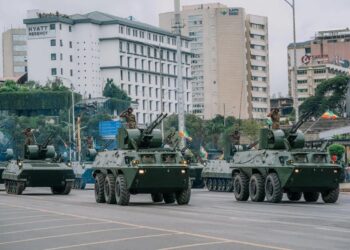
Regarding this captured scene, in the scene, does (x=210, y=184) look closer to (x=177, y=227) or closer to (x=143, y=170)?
(x=143, y=170)

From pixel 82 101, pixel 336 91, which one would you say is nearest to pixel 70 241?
pixel 336 91

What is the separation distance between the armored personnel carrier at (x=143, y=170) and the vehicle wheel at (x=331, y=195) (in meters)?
4.60

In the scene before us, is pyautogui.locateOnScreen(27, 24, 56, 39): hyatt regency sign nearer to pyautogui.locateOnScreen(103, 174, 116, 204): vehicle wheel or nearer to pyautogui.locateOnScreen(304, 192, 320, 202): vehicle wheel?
pyautogui.locateOnScreen(304, 192, 320, 202): vehicle wheel

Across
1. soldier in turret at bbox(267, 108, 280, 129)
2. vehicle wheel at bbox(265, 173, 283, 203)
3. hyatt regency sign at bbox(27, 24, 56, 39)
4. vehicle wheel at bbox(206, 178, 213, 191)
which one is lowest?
vehicle wheel at bbox(206, 178, 213, 191)

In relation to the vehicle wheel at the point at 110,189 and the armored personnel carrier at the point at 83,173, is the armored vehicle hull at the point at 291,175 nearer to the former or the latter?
the vehicle wheel at the point at 110,189

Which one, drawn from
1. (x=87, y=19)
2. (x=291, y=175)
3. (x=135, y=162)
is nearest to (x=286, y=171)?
(x=291, y=175)

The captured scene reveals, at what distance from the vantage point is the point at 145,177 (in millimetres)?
32781

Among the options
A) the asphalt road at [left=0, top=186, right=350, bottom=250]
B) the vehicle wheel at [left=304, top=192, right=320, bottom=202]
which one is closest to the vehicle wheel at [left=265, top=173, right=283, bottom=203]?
the asphalt road at [left=0, top=186, right=350, bottom=250]

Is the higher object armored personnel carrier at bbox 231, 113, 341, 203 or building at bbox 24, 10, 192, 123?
building at bbox 24, 10, 192, 123

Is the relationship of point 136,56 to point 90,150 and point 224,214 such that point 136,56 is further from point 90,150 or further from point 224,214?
point 224,214

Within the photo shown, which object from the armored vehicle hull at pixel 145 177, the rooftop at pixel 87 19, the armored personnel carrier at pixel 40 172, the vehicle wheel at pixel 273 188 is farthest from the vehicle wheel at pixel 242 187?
the rooftop at pixel 87 19

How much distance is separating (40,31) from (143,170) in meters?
146

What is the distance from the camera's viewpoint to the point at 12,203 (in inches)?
1415

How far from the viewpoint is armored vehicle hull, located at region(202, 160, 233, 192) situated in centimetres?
4856
